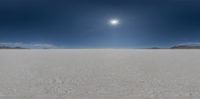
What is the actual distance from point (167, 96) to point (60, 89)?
7.89 ft

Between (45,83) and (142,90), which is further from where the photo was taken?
(45,83)

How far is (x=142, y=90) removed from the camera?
20.5ft

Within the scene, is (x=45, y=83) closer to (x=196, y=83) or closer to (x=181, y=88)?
(x=181, y=88)

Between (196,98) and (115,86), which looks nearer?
(196,98)

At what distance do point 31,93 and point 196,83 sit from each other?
422 cm

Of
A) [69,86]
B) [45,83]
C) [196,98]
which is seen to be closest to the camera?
[196,98]

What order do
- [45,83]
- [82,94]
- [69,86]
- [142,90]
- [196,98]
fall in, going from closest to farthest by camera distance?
[196,98] → [82,94] → [142,90] → [69,86] → [45,83]

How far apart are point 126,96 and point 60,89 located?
163 centimetres

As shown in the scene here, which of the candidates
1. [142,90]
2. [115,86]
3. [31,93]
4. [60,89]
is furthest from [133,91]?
[31,93]

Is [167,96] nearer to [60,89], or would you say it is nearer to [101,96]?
[101,96]

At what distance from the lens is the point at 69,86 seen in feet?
22.2

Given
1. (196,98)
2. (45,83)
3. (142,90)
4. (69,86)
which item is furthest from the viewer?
(45,83)

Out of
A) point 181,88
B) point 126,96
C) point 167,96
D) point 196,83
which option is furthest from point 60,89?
point 196,83

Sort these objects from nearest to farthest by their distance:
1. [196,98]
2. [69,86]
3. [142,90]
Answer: [196,98], [142,90], [69,86]
